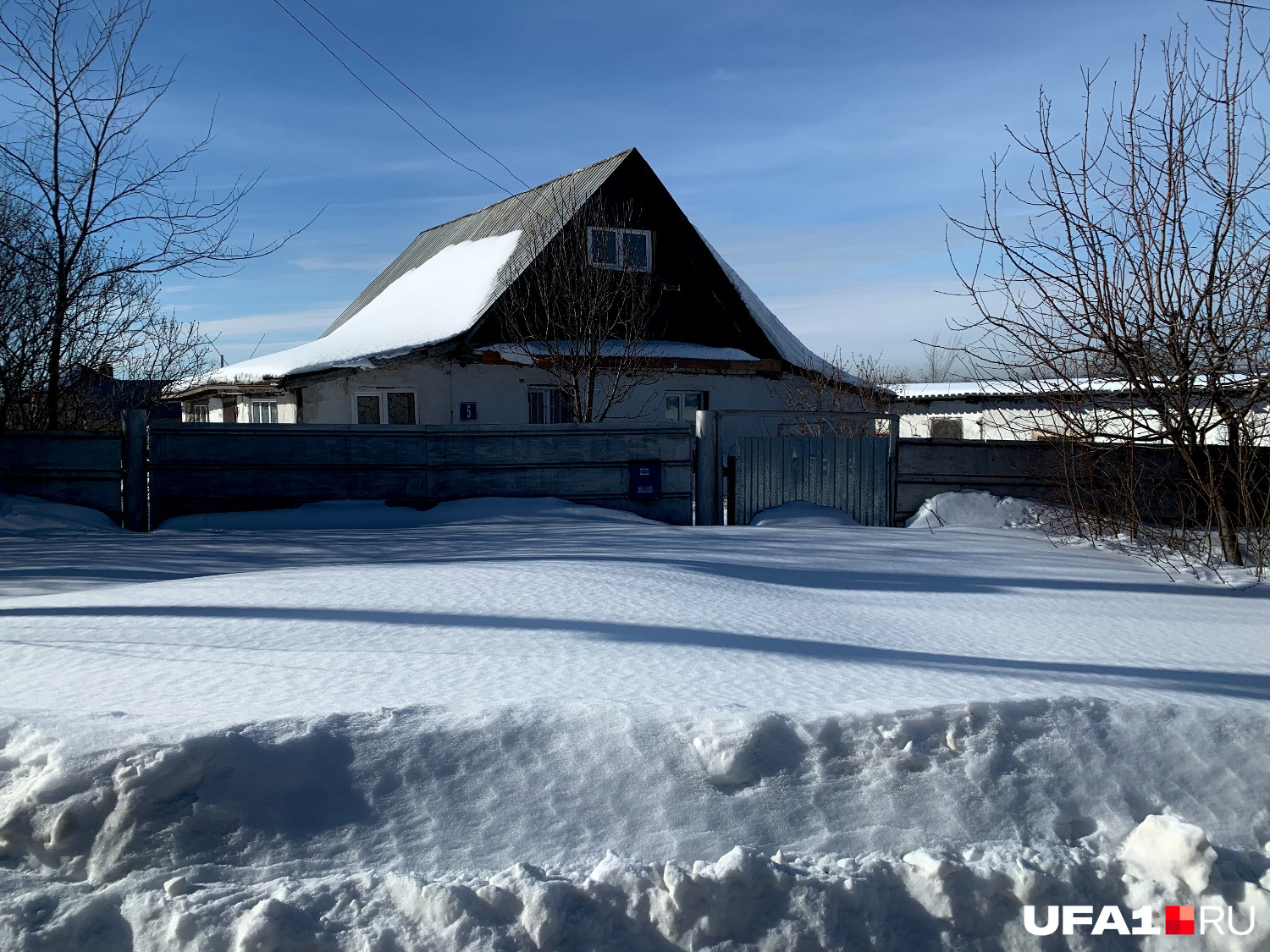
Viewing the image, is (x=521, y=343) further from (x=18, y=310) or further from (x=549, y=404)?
(x=18, y=310)

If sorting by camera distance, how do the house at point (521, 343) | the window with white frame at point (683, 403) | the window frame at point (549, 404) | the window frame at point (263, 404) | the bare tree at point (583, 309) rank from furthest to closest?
the window frame at point (263, 404), the window with white frame at point (683, 403), the window frame at point (549, 404), the house at point (521, 343), the bare tree at point (583, 309)

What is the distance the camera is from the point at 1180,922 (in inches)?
103

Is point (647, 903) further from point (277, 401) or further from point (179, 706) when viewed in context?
point (277, 401)

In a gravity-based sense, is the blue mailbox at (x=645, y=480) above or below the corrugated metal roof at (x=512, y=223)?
below

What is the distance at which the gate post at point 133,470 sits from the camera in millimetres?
9516

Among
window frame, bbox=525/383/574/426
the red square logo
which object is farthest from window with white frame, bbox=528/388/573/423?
the red square logo

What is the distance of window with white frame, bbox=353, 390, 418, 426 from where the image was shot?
15.5 meters

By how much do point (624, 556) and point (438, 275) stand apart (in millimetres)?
14157

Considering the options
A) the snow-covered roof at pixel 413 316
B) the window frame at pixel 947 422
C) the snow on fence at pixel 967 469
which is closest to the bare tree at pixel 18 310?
the snow-covered roof at pixel 413 316

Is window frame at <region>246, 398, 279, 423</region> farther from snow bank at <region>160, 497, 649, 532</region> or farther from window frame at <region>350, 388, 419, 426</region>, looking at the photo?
snow bank at <region>160, 497, 649, 532</region>

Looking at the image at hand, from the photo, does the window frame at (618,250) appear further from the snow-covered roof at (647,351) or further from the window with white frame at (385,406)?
the window with white frame at (385,406)

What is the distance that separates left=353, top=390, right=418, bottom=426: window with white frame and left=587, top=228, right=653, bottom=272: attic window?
3.92 m

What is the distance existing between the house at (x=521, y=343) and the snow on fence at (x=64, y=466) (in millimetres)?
5122

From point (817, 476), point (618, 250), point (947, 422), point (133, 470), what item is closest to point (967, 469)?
point (817, 476)
